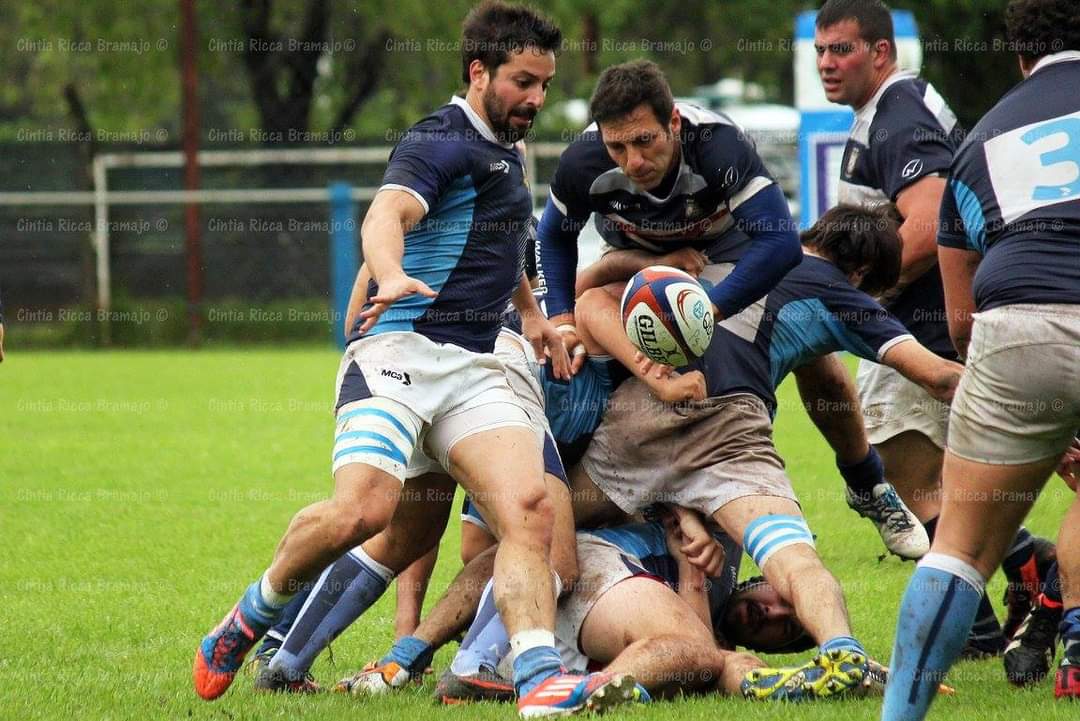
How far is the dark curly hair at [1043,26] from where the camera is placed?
404 centimetres

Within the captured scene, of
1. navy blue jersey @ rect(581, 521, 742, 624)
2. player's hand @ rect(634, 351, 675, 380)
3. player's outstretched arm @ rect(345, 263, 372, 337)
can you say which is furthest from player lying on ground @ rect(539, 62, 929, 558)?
player's outstretched arm @ rect(345, 263, 372, 337)

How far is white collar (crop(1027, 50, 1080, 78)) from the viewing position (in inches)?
160

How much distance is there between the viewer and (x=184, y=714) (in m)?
4.60

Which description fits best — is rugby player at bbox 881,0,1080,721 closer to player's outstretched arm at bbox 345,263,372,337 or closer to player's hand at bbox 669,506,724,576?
player's hand at bbox 669,506,724,576

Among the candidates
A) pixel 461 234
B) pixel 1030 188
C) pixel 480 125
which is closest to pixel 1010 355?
pixel 1030 188

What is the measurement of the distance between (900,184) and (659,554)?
6.56 feet

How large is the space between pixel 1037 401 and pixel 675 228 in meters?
2.26

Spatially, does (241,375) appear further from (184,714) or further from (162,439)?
(184,714)

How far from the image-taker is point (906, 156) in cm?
636

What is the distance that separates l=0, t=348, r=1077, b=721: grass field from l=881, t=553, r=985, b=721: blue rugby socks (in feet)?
1.53

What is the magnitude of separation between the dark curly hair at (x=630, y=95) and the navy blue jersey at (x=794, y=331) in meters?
0.76

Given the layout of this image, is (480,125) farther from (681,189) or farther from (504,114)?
(681,189)

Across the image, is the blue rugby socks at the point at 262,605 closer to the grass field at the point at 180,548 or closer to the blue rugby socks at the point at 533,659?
the grass field at the point at 180,548

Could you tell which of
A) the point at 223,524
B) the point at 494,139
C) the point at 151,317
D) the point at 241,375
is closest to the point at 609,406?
the point at 494,139
